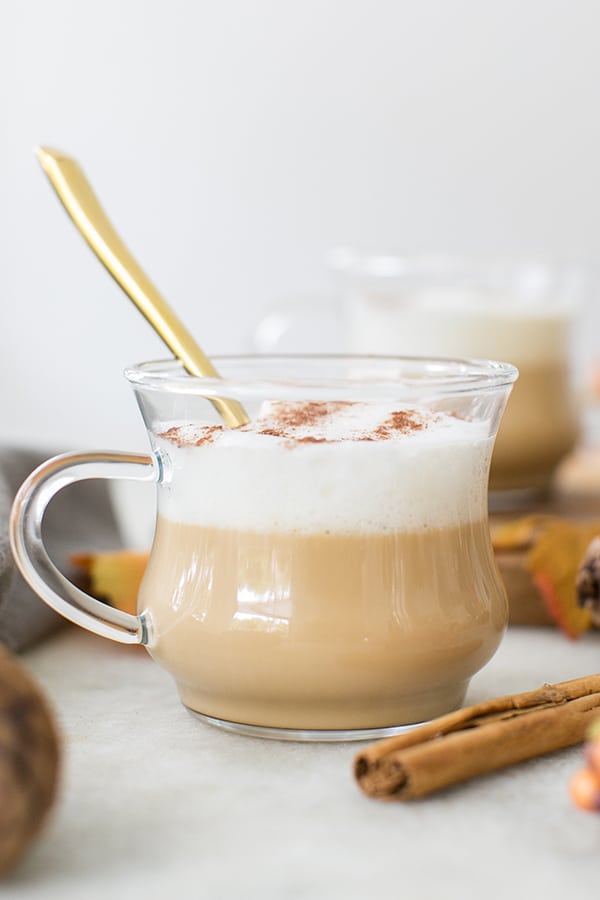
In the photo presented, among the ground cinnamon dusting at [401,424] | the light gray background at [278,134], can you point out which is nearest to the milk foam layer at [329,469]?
the ground cinnamon dusting at [401,424]

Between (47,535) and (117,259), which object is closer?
(117,259)

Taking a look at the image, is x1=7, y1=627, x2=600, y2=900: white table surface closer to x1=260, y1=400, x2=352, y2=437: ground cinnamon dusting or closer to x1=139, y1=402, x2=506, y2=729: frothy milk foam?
x1=139, y1=402, x2=506, y2=729: frothy milk foam

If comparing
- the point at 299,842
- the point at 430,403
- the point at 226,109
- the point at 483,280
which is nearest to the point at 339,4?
the point at 226,109

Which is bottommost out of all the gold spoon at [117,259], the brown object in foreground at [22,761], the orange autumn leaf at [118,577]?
the orange autumn leaf at [118,577]

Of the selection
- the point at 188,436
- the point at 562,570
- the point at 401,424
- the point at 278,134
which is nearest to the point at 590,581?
the point at 562,570

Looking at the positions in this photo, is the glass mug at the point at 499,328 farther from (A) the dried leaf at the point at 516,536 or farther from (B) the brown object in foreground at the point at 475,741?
(B) the brown object in foreground at the point at 475,741

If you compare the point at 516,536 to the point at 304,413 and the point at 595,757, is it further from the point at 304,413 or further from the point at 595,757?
the point at 595,757
